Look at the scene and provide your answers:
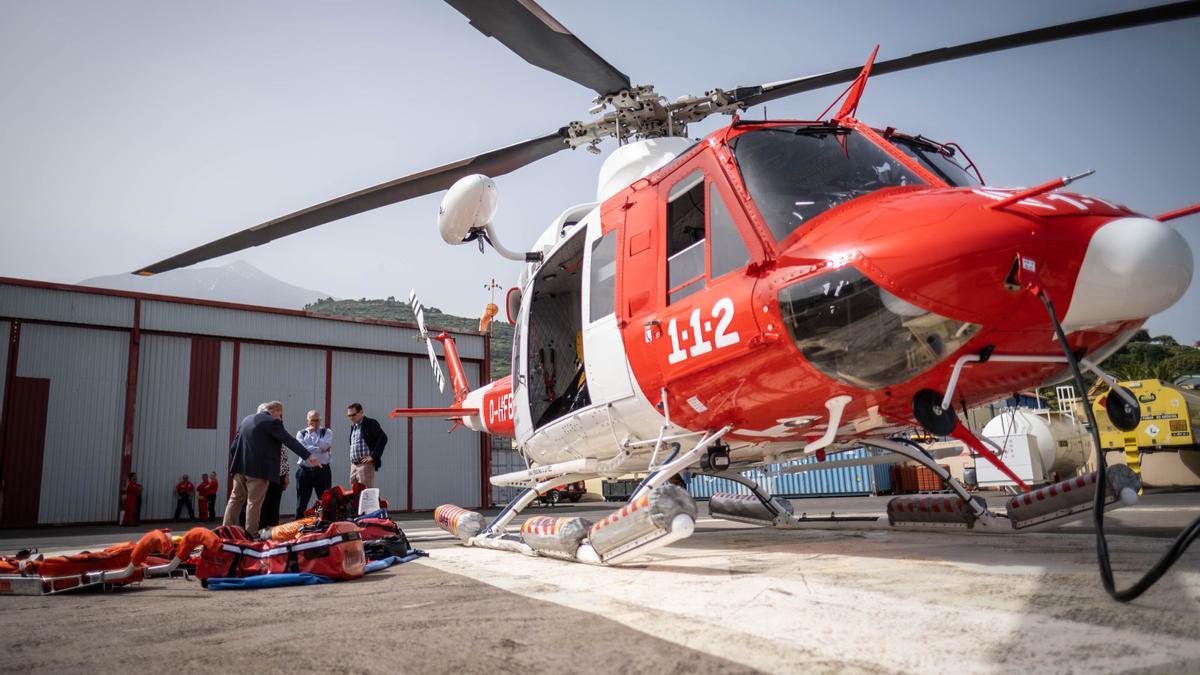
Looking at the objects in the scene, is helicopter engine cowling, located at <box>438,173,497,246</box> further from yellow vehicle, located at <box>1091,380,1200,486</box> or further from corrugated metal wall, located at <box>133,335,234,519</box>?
corrugated metal wall, located at <box>133,335,234,519</box>

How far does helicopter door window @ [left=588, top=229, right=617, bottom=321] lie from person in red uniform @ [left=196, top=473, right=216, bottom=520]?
1823cm

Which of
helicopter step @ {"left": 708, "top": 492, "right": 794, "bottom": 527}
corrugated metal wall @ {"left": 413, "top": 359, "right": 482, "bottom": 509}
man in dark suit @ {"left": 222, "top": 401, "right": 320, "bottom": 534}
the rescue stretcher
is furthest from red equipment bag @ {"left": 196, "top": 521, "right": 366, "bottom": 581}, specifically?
corrugated metal wall @ {"left": 413, "top": 359, "right": 482, "bottom": 509}

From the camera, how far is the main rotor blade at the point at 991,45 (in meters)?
3.93

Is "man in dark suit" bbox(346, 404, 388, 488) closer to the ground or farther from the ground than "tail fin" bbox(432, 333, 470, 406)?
closer to the ground

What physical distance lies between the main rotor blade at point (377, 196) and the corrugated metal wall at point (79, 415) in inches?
592

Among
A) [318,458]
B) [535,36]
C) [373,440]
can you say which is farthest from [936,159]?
[318,458]

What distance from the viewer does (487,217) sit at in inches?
283

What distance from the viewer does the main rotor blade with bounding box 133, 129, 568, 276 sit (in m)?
6.61

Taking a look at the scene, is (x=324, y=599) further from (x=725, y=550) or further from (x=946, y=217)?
(x=946, y=217)

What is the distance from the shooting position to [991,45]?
4918 mm

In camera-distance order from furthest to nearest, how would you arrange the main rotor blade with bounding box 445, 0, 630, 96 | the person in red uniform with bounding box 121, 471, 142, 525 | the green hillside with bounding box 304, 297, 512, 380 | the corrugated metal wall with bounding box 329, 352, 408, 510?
1. the green hillside with bounding box 304, 297, 512, 380
2. the corrugated metal wall with bounding box 329, 352, 408, 510
3. the person in red uniform with bounding box 121, 471, 142, 525
4. the main rotor blade with bounding box 445, 0, 630, 96

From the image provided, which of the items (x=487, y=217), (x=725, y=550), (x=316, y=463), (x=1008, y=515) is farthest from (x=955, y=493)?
(x=316, y=463)

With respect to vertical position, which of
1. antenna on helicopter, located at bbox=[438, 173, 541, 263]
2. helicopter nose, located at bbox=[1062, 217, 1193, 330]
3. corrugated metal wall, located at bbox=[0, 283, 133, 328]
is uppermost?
corrugated metal wall, located at bbox=[0, 283, 133, 328]

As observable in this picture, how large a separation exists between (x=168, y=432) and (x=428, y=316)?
70.1 meters
